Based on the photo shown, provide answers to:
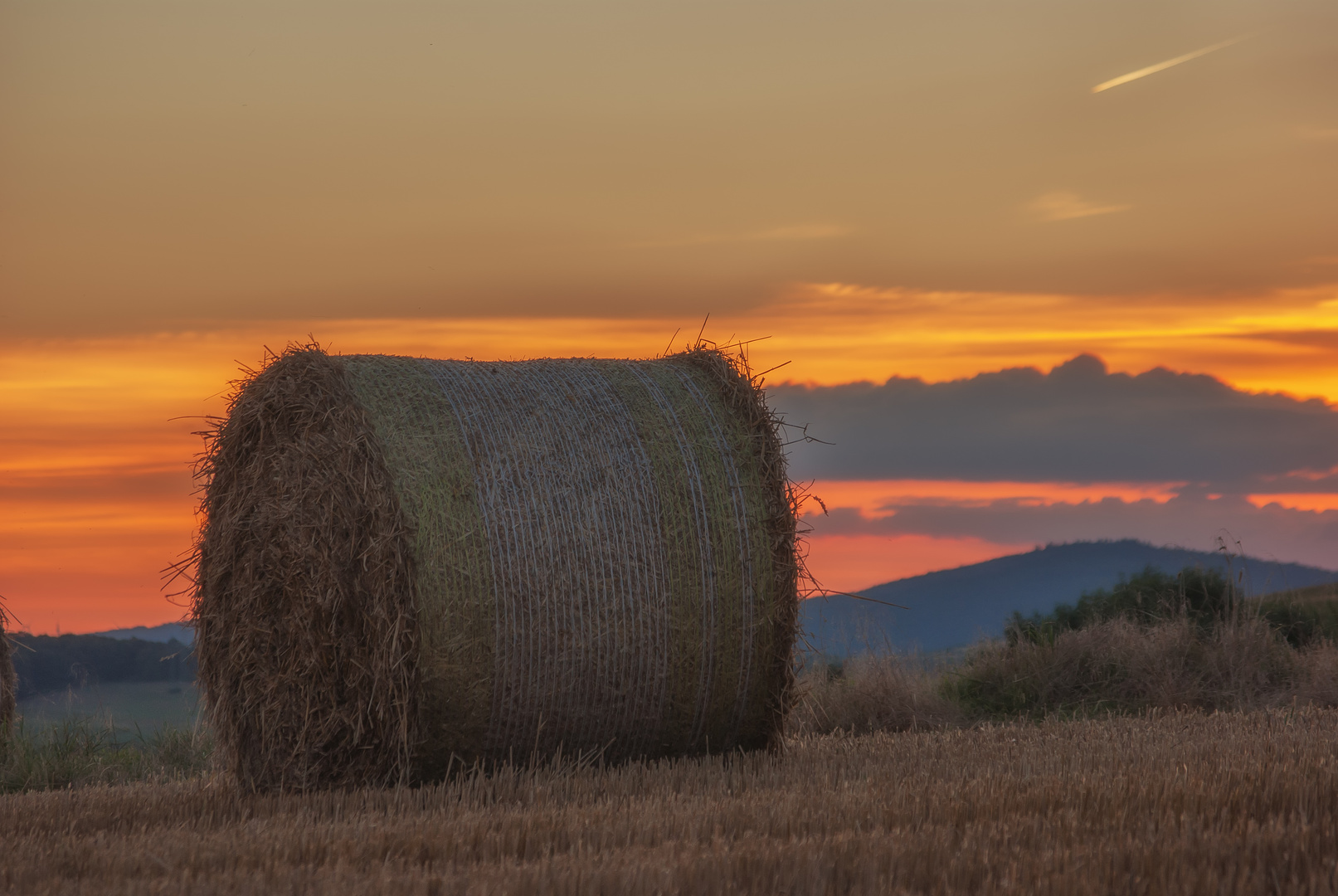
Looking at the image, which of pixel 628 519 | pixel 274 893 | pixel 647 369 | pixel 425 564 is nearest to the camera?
pixel 274 893

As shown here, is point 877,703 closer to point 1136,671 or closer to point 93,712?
point 1136,671

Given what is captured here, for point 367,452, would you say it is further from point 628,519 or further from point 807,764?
point 807,764

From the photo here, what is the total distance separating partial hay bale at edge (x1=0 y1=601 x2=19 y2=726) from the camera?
11.9 metres

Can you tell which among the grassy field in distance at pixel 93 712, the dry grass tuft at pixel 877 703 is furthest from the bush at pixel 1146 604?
the grassy field in distance at pixel 93 712

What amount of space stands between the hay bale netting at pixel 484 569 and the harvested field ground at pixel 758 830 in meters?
0.35

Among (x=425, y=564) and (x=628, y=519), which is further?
(x=628, y=519)

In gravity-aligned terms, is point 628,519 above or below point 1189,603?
above

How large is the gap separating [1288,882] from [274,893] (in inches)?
139

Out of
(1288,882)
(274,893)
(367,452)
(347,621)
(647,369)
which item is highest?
(647,369)

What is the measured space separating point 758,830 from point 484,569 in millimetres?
2254

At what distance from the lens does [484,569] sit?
22.4 ft

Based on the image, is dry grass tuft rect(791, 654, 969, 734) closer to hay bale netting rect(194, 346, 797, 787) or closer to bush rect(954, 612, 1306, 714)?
bush rect(954, 612, 1306, 714)

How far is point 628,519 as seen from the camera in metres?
7.23

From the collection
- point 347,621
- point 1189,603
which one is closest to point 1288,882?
point 347,621
